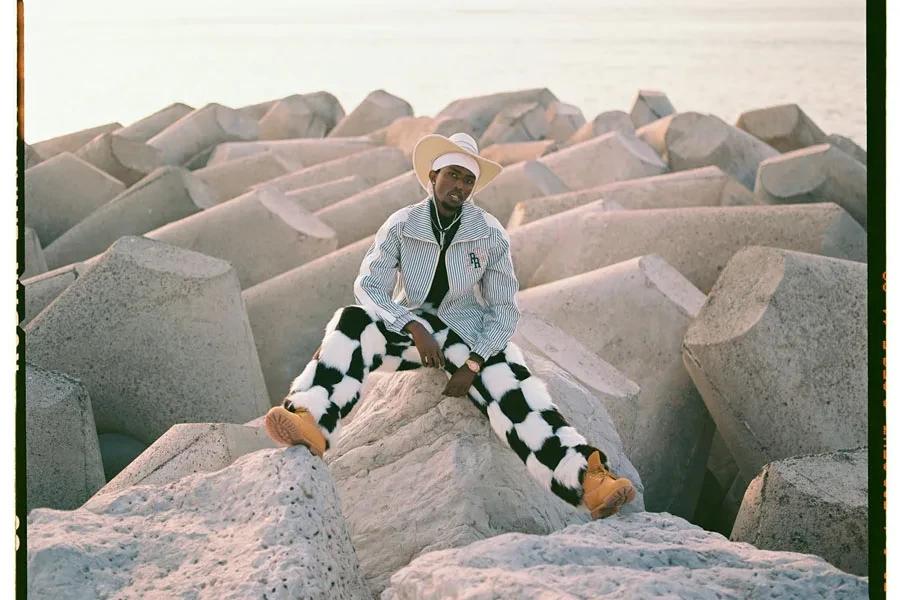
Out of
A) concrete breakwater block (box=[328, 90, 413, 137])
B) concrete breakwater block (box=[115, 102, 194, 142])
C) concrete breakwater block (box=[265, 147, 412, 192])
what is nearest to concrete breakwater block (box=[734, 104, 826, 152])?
concrete breakwater block (box=[265, 147, 412, 192])

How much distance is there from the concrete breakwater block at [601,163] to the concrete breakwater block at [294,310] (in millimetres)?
2195

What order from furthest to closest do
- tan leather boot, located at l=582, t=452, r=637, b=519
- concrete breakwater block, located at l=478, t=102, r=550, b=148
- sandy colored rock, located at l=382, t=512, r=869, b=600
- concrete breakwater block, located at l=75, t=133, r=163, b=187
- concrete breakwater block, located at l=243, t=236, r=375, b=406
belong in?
concrete breakwater block, located at l=478, t=102, r=550, b=148 < concrete breakwater block, located at l=75, t=133, r=163, b=187 < concrete breakwater block, located at l=243, t=236, r=375, b=406 < tan leather boot, located at l=582, t=452, r=637, b=519 < sandy colored rock, located at l=382, t=512, r=869, b=600

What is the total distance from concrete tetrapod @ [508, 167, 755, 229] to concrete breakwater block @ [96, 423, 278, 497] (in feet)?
8.48

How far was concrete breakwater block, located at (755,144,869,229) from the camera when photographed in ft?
16.6

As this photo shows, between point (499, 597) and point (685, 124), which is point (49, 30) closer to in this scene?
point (499, 597)

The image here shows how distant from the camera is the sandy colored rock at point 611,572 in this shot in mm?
1688

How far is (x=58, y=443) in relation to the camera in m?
2.77

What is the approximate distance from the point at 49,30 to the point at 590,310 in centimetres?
196

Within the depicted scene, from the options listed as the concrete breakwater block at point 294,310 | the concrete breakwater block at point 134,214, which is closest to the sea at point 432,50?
the concrete breakwater block at point 294,310

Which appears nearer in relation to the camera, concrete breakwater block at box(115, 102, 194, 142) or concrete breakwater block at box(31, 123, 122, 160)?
concrete breakwater block at box(31, 123, 122, 160)

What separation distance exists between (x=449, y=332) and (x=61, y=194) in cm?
376

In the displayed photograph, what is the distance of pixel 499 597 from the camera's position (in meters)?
1.66

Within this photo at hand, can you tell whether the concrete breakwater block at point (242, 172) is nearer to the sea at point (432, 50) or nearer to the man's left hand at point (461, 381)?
the sea at point (432, 50)

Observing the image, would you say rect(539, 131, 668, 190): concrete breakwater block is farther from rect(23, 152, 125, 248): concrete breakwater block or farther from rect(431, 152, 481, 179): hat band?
rect(431, 152, 481, 179): hat band
